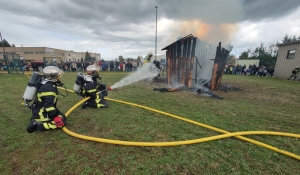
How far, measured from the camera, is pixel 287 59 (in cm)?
1659

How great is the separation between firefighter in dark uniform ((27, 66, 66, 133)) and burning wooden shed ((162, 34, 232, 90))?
6.38 meters

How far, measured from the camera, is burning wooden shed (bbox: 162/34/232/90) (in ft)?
25.6

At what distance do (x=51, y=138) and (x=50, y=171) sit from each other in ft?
3.58

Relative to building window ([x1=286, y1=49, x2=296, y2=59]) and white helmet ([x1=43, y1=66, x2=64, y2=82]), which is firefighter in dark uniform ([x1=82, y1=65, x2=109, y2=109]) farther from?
building window ([x1=286, y1=49, x2=296, y2=59])

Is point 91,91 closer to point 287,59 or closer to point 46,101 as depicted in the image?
point 46,101

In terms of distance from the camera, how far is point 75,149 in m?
2.78

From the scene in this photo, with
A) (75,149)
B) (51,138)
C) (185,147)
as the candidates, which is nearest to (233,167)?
(185,147)

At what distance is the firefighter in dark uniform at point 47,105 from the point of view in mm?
3195

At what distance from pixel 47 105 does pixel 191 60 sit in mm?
6748

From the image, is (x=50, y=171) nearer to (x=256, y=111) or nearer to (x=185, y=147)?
(x=185, y=147)

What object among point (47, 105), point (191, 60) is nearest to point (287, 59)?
point (191, 60)

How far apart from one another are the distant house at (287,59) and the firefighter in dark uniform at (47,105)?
69.7 ft

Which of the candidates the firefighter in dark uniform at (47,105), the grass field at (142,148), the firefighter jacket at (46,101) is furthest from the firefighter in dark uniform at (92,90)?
the firefighter jacket at (46,101)

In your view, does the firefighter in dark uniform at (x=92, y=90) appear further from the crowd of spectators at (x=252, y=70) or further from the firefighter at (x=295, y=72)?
the crowd of spectators at (x=252, y=70)
